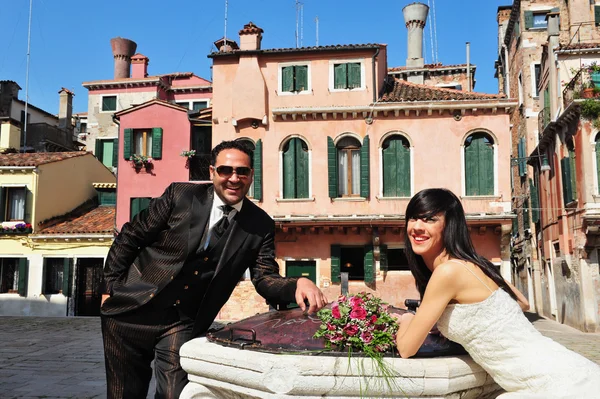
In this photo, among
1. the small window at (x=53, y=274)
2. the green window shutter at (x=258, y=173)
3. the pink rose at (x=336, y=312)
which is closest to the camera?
the pink rose at (x=336, y=312)

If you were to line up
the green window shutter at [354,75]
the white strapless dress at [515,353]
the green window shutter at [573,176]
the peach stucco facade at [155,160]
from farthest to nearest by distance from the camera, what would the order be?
the peach stucco facade at [155,160]
the green window shutter at [354,75]
the green window shutter at [573,176]
the white strapless dress at [515,353]

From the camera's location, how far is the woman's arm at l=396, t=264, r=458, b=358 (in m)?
2.33

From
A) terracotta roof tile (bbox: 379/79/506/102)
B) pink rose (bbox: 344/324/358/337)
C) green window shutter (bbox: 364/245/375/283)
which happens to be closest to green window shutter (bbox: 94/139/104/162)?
terracotta roof tile (bbox: 379/79/506/102)

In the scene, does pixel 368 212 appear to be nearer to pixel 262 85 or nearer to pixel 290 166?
pixel 290 166

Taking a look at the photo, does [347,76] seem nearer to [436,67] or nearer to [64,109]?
A: [436,67]

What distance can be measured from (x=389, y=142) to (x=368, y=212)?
89.0 inches

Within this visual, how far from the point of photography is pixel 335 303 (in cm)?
269

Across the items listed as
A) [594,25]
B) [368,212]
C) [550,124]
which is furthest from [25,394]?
[594,25]

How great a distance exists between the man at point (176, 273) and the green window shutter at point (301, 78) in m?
14.9

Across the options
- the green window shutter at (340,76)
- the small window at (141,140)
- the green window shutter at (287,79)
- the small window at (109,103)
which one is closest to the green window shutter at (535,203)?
the green window shutter at (340,76)

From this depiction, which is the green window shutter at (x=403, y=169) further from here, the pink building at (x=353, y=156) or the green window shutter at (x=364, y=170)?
the green window shutter at (x=364, y=170)

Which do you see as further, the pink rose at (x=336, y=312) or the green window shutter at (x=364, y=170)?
the green window shutter at (x=364, y=170)

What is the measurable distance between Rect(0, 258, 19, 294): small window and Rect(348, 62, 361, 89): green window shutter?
1370cm

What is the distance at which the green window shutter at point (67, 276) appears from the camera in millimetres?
19656
